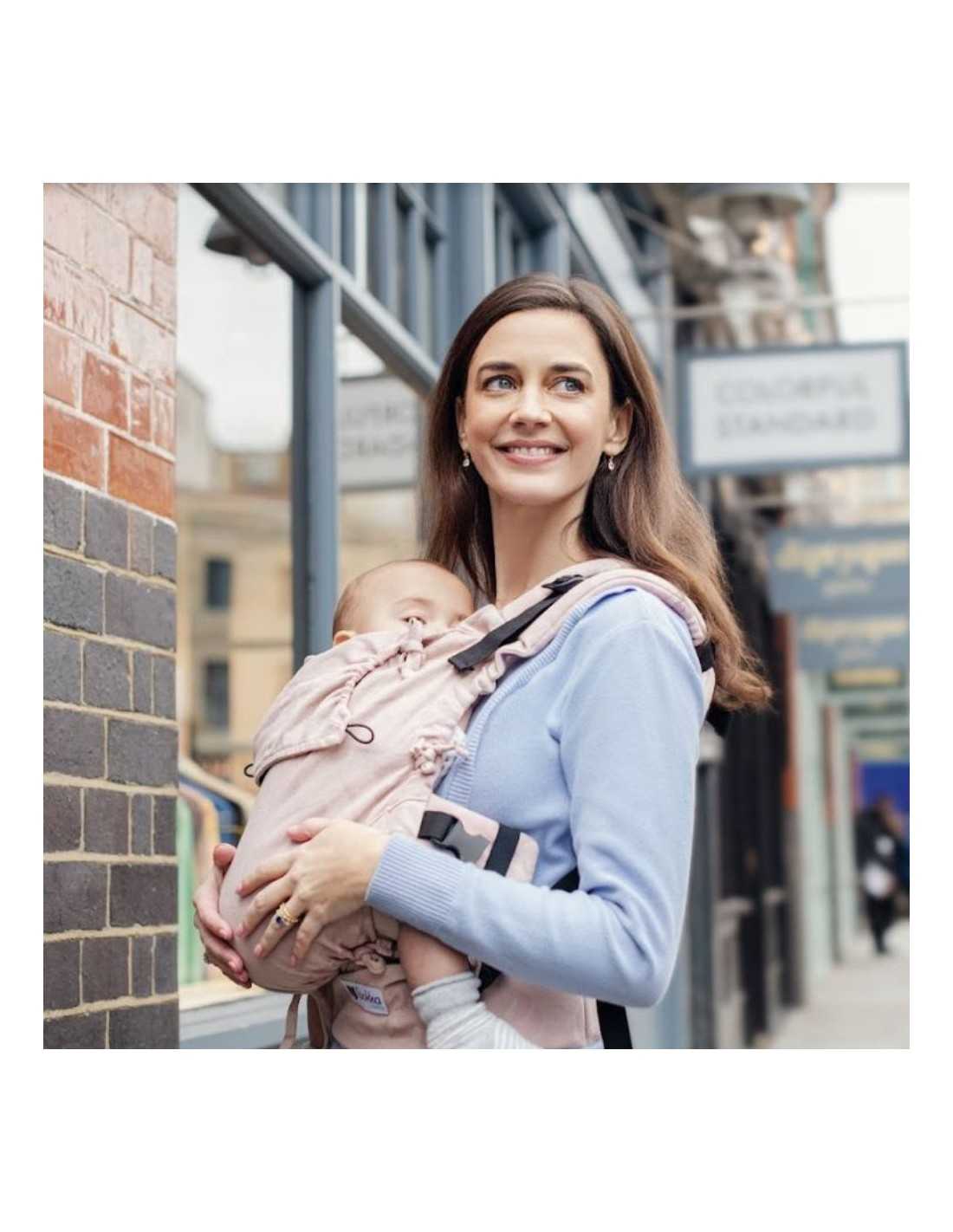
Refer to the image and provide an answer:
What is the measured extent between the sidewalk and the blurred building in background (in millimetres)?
281

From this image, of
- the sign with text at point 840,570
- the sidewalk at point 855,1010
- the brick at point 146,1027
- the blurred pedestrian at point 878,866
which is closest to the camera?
the brick at point 146,1027

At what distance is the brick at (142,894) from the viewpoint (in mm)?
3299

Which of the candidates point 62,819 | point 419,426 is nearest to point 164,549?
point 62,819

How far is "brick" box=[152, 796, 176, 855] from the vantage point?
11.5 feet

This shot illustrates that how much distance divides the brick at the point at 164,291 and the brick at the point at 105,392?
275 mm

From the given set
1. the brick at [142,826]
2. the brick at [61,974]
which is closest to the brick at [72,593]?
the brick at [142,826]

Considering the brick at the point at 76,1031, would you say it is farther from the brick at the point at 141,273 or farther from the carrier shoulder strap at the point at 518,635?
the brick at the point at 141,273

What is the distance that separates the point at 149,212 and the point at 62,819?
1279 millimetres

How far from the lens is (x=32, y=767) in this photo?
2.80m

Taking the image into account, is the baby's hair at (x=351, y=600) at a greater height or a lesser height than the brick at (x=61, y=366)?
lesser
